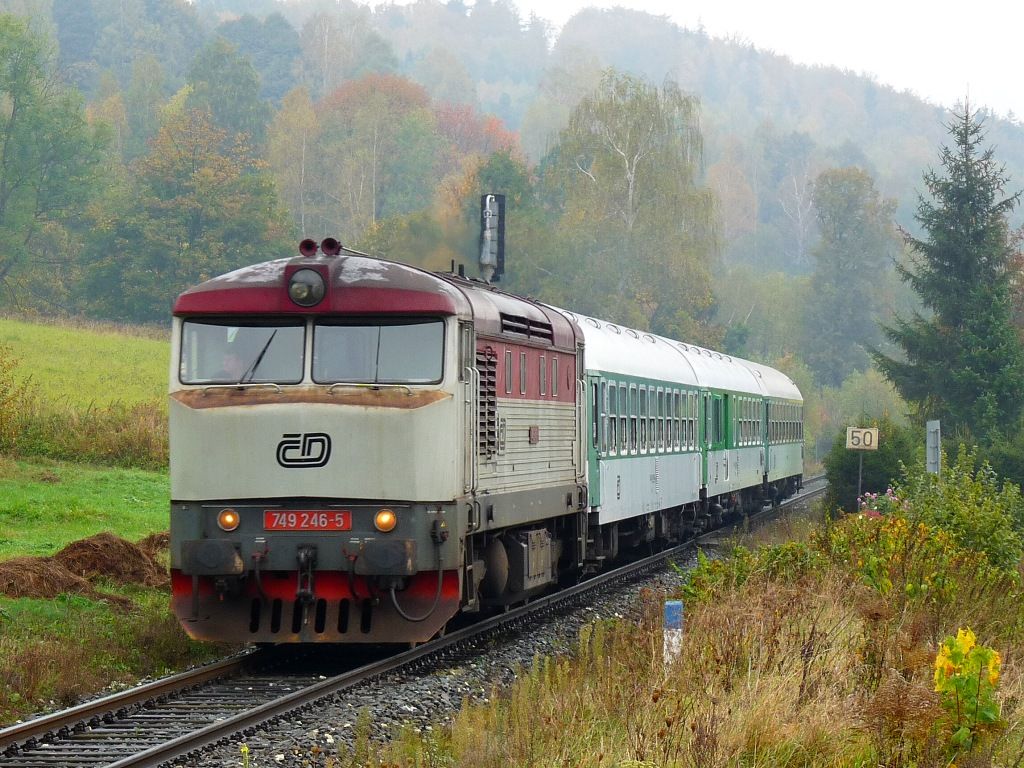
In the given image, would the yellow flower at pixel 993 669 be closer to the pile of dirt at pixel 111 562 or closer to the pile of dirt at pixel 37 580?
the pile of dirt at pixel 37 580

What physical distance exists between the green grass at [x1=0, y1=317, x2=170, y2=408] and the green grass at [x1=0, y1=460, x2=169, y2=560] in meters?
11.9

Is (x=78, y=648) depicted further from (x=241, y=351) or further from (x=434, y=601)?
(x=434, y=601)

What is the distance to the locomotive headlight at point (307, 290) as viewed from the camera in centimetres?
1214

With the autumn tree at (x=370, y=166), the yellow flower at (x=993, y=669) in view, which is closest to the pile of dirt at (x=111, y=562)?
the yellow flower at (x=993, y=669)

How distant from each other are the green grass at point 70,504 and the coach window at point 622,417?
707 cm

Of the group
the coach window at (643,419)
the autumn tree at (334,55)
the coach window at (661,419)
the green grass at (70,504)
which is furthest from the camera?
the autumn tree at (334,55)

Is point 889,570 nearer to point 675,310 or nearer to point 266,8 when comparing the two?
point 675,310

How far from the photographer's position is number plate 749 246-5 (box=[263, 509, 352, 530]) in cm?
1188

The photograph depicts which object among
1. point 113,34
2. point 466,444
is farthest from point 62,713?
point 113,34

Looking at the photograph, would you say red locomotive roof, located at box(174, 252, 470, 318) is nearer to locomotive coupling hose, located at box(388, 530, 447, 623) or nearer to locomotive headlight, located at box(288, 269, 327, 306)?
locomotive headlight, located at box(288, 269, 327, 306)

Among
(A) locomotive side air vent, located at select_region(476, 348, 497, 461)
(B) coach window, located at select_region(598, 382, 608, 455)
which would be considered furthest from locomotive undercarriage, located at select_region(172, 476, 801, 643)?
(B) coach window, located at select_region(598, 382, 608, 455)

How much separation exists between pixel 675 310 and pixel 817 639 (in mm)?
58205

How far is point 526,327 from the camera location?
15.0 metres

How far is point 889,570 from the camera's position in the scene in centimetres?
1395
